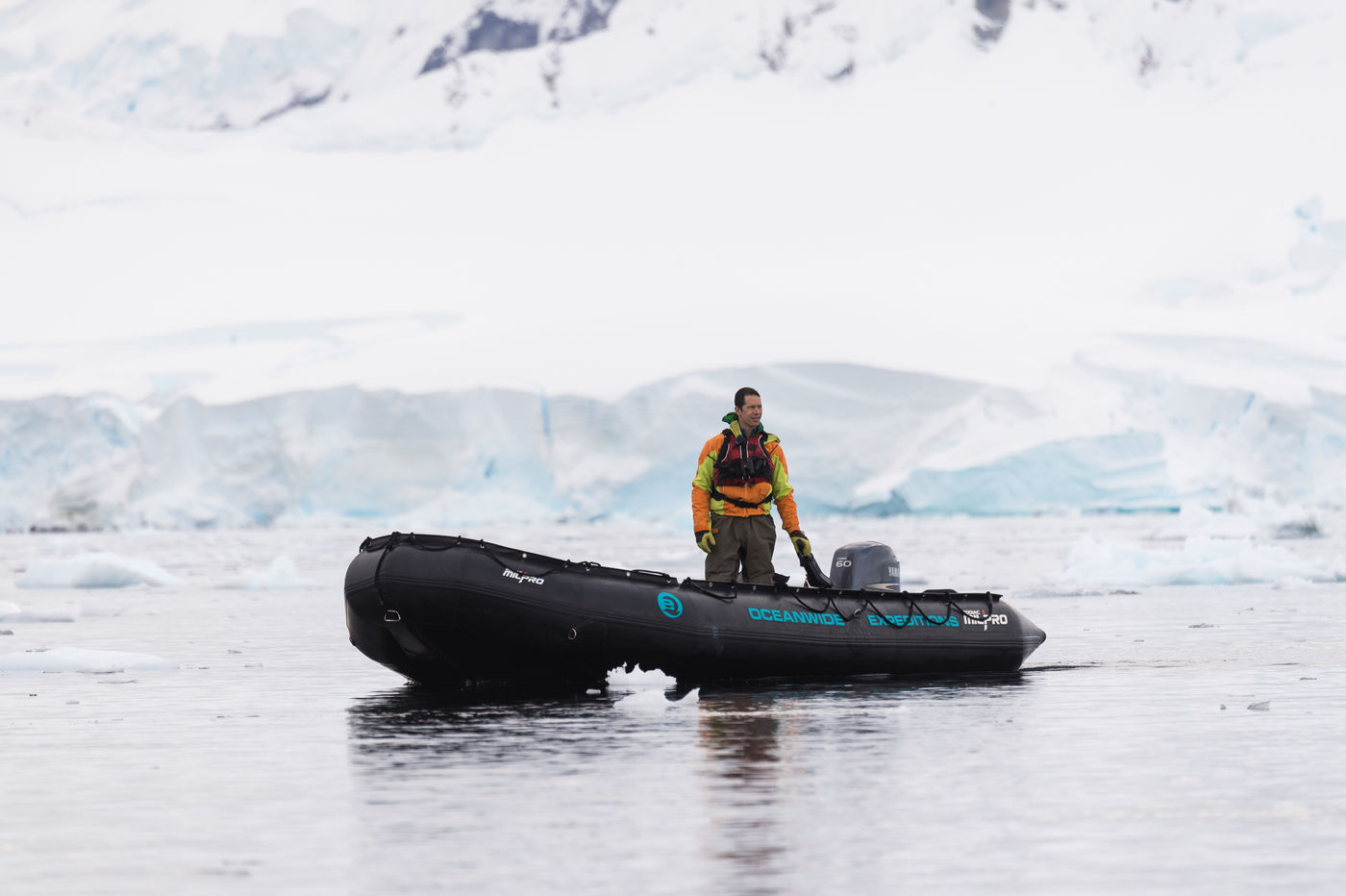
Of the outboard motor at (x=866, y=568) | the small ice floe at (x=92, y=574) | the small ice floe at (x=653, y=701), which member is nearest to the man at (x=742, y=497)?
the outboard motor at (x=866, y=568)

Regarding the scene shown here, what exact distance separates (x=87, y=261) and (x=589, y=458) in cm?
4077

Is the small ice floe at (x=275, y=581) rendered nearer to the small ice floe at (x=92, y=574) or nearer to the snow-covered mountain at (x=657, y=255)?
the small ice floe at (x=92, y=574)

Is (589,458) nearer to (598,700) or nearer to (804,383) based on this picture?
(804,383)

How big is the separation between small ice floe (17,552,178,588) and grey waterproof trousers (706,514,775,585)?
13229 mm

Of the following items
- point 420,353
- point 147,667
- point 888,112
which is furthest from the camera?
point 888,112

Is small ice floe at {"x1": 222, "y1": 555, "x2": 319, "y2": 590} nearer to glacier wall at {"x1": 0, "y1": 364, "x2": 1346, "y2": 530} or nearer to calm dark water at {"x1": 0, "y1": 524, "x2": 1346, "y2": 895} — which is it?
calm dark water at {"x1": 0, "y1": 524, "x2": 1346, "y2": 895}

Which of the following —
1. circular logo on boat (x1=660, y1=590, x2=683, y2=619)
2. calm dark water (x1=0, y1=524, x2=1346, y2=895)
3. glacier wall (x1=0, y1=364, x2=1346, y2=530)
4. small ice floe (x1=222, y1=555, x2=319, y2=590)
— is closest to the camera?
calm dark water (x1=0, y1=524, x2=1346, y2=895)

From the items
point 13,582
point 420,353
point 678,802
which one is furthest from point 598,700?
point 420,353

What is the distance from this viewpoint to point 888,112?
79562mm

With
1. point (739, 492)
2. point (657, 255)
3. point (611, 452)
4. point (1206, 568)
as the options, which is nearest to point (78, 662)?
point (739, 492)

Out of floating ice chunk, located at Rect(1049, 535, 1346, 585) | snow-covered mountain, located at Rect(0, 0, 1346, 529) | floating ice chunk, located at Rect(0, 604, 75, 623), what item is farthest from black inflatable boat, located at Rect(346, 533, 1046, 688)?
snow-covered mountain, located at Rect(0, 0, 1346, 529)

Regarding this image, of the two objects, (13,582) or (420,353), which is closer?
(13,582)

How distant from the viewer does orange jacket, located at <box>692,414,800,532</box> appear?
9.25 metres

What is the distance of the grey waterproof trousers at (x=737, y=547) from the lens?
937 centimetres
